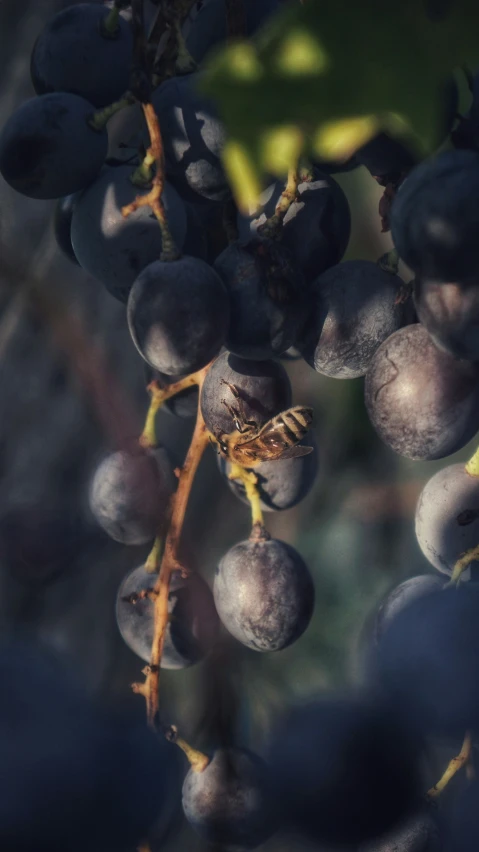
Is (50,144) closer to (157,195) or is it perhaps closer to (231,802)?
(157,195)

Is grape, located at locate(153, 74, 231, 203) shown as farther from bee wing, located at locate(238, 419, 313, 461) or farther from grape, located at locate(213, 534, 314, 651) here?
grape, located at locate(213, 534, 314, 651)

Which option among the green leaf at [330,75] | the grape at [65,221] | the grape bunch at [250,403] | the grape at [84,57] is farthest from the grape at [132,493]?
the green leaf at [330,75]

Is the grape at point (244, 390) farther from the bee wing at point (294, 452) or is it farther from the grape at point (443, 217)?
the grape at point (443, 217)

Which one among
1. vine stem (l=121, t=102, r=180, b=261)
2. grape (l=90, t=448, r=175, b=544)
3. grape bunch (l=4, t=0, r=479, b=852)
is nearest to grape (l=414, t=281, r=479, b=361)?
grape bunch (l=4, t=0, r=479, b=852)

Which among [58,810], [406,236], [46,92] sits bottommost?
[58,810]

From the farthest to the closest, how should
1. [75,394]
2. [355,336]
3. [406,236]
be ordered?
[75,394] → [355,336] → [406,236]

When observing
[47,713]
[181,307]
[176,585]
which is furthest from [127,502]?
[181,307]

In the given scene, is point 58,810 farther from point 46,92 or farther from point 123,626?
point 46,92
